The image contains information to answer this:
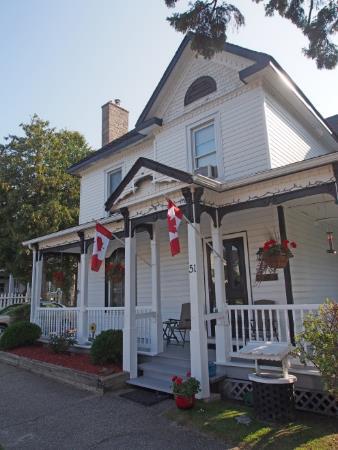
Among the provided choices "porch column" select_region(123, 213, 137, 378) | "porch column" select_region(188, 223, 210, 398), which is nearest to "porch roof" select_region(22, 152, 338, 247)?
"porch column" select_region(188, 223, 210, 398)

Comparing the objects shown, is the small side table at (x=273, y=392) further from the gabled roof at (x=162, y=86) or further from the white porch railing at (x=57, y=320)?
the white porch railing at (x=57, y=320)

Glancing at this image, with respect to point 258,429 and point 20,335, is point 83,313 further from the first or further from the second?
point 258,429

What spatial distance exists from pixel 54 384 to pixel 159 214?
4236mm

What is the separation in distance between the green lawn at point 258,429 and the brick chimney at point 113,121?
1145cm

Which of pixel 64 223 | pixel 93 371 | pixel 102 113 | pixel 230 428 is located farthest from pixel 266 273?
pixel 64 223

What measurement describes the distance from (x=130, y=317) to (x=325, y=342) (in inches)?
158

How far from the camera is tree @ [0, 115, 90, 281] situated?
17.3 meters

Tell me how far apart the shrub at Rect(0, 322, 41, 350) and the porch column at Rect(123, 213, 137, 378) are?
4682 mm

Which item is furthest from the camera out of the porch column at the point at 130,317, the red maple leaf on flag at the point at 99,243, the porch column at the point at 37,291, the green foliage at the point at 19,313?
the green foliage at the point at 19,313

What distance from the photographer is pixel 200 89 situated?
30.9 feet

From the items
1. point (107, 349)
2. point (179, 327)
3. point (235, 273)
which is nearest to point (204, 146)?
point (235, 273)

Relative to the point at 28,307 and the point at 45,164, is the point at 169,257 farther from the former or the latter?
the point at 45,164

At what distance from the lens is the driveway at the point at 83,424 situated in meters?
4.43

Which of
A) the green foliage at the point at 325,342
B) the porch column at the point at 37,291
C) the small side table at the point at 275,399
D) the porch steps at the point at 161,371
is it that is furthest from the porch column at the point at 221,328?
the porch column at the point at 37,291
